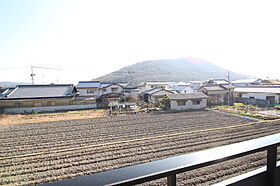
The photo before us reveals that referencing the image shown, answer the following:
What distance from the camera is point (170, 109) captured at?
56.0 feet

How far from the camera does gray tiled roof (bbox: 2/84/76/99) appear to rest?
18008 mm

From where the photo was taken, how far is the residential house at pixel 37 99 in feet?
56.6

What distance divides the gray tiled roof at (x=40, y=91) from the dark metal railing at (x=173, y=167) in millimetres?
20704

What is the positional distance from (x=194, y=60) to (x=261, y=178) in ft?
475

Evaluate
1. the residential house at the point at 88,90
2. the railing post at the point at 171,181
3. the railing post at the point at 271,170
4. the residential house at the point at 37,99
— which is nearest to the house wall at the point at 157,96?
the residential house at the point at 88,90

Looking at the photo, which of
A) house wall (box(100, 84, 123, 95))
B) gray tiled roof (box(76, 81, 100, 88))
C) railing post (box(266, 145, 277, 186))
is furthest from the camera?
house wall (box(100, 84, 123, 95))

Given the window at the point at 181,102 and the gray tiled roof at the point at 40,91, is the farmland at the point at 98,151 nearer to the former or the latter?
the window at the point at 181,102

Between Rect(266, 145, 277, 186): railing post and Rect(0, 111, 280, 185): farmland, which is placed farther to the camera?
Rect(0, 111, 280, 185): farmland

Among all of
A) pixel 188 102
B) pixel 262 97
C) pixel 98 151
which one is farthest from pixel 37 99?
pixel 262 97

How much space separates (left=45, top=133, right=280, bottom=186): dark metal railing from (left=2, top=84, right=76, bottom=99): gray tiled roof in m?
20.7

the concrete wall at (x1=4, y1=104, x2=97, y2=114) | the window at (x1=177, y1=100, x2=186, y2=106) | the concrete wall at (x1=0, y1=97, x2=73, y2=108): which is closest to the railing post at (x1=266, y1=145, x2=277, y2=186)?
the window at (x1=177, y1=100, x2=186, y2=106)

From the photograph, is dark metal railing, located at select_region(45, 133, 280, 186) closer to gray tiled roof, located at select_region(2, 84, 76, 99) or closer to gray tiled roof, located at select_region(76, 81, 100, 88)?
gray tiled roof, located at select_region(2, 84, 76, 99)

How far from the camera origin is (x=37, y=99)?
17828mm

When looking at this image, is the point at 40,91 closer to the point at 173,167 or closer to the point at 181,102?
the point at 181,102
